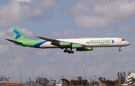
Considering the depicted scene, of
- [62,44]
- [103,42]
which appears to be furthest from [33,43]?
[103,42]

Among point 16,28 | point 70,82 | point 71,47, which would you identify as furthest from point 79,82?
point 71,47

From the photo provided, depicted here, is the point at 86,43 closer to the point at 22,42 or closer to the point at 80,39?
the point at 80,39

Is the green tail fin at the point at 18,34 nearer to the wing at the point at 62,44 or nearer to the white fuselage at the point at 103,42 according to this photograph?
the wing at the point at 62,44

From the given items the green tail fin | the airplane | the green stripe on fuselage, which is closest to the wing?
the airplane

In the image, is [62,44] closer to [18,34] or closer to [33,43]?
[33,43]

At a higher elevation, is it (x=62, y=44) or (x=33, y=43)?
(x=33, y=43)

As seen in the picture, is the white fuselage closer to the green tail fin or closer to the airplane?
the airplane

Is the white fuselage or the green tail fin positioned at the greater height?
the green tail fin

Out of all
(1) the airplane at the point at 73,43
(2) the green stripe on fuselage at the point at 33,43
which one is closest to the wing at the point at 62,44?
(1) the airplane at the point at 73,43

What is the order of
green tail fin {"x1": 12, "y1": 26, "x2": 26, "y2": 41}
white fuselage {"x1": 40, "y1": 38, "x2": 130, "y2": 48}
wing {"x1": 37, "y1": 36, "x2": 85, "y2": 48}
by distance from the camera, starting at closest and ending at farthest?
white fuselage {"x1": 40, "y1": 38, "x2": 130, "y2": 48}, wing {"x1": 37, "y1": 36, "x2": 85, "y2": 48}, green tail fin {"x1": 12, "y1": 26, "x2": 26, "y2": 41}

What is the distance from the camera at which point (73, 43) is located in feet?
330

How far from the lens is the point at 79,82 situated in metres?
156

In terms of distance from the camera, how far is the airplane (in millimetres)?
96688

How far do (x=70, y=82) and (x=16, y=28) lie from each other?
41.8 metres
